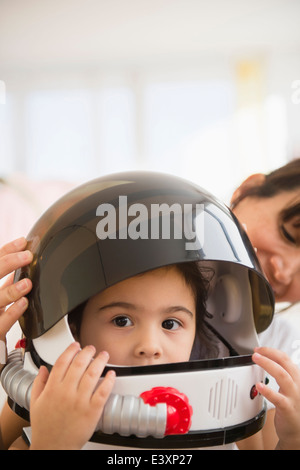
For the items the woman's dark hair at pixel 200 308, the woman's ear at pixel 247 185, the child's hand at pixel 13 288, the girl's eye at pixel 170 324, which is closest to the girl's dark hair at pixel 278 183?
the woman's ear at pixel 247 185

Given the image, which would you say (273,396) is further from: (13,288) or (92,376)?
(13,288)

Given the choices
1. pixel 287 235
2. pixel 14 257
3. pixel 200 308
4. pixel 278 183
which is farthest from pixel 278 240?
pixel 14 257

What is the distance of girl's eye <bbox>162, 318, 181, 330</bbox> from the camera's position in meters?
0.67

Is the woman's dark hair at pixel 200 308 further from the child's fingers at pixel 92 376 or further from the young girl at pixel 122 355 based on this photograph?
the child's fingers at pixel 92 376

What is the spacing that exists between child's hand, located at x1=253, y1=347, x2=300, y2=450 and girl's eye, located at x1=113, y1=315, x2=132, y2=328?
166 mm

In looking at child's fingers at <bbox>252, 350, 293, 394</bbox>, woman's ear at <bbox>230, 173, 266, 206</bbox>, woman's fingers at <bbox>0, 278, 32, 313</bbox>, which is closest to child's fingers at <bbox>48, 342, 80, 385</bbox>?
woman's fingers at <bbox>0, 278, 32, 313</bbox>

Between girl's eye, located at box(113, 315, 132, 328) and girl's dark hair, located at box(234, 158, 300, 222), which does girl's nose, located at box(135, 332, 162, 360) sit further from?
girl's dark hair, located at box(234, 158, 300, 222)

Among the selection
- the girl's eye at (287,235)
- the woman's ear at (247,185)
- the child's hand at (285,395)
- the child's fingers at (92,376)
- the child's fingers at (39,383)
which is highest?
the woman's ear at (247,185)

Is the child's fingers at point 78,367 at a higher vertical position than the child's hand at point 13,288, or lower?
lower

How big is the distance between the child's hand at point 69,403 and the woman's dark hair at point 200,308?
15 cm

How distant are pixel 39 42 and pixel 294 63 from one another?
72 cm

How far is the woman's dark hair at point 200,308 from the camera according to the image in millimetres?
701

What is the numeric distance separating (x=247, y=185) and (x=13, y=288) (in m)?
0.62
